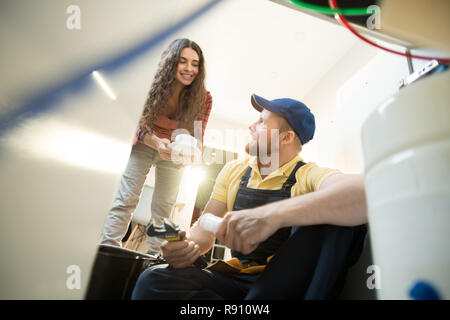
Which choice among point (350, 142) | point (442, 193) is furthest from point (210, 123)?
point (442, 193)

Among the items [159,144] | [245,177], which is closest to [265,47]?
[159,144]

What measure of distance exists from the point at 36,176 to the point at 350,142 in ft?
3.94

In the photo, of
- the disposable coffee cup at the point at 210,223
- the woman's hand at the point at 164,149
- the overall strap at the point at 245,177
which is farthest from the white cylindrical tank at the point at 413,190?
the woman's hand at the point at 164,149

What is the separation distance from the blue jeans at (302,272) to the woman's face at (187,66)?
3.68 ft

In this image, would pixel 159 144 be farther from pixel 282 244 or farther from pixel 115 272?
pixel 282 244

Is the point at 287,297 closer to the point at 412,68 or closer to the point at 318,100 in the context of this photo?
the point at 412,68

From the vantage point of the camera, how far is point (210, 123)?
371 centimetres

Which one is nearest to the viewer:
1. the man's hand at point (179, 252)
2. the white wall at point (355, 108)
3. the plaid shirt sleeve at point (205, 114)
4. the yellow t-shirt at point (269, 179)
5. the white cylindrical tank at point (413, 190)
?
the white cylindrical tank at point (413, 190)

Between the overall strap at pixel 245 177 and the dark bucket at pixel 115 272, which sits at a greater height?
the overall strap at pixel 245 177

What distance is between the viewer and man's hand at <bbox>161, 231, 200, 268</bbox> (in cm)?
66

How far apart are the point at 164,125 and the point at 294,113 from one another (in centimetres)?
70

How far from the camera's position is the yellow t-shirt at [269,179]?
2.58ft

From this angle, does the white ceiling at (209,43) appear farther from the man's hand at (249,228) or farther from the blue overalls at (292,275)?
the blue overalls at (292,275)

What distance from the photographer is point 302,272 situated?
1.64 feet
